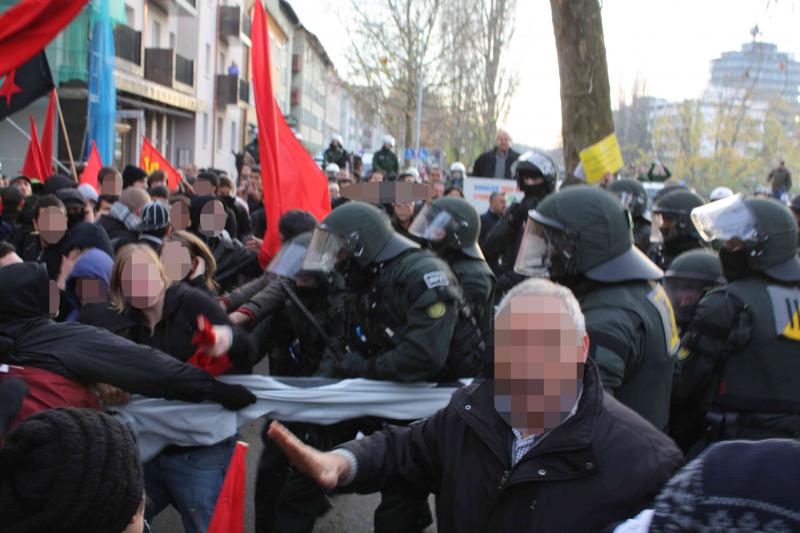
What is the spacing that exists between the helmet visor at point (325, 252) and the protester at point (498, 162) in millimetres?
7991

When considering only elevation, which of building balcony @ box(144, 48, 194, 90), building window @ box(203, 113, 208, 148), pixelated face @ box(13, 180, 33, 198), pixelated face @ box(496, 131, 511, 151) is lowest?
pixelated face @ box(13, 180, 33, 198)

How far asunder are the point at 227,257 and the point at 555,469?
5326 millimetres

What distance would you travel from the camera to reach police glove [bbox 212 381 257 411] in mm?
3812

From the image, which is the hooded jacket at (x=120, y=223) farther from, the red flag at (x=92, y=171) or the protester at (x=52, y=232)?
the red flag at (x=92, y=171)

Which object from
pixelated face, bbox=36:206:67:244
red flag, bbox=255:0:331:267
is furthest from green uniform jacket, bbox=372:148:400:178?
pixelated face, bbox=36:206:67:244

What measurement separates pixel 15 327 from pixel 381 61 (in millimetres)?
37868

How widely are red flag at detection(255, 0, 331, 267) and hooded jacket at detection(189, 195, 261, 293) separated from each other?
352 millimetres

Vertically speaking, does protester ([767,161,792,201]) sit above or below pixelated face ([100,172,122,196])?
above

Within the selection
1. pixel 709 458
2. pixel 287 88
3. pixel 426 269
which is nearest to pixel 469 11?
pixel 287 88

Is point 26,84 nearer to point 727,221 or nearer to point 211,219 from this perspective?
point 211,219

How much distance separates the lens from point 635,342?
2924 mm

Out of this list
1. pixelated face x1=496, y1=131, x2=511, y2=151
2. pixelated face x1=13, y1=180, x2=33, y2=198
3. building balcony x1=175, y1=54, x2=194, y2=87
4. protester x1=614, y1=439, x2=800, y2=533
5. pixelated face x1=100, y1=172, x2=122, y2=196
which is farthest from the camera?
building balcony x1=175, y1=54, x2=194, y2=87

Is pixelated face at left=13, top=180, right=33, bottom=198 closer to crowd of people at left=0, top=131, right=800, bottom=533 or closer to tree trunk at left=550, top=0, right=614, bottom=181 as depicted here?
crowd of people at left=0, top=131, right=800, bottom=533

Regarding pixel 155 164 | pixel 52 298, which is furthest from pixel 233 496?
pixel 155 164
